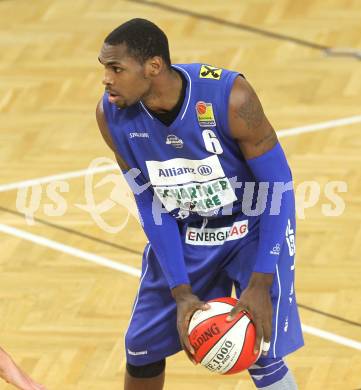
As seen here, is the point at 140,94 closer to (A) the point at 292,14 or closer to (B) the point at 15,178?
(B) the point at 15,178

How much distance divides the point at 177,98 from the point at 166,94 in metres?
0.05

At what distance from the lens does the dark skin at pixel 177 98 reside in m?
5.13

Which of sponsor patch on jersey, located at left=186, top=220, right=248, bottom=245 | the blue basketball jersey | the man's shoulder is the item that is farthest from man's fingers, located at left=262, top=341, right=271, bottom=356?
the man's shoulder

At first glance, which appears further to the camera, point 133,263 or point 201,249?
point 133,263

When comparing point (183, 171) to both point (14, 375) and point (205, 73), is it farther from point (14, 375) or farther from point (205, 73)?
point (14, 375)

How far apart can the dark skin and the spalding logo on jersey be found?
19 centimetres

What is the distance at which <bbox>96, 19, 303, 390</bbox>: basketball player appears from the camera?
5207mm

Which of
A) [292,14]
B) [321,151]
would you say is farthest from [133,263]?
[292,14]

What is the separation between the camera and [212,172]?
5.36m

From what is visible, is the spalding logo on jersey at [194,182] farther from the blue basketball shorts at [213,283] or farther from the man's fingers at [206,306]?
the man's fingers at [206,306]

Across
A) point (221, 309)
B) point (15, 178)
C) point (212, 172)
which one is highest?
point (212, 172)

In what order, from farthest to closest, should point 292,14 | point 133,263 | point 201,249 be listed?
point 292,14, point 133,263, point 201,249

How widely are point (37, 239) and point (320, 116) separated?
A: 2565 millimetres

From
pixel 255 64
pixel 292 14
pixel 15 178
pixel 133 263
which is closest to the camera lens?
pixel 133 263
